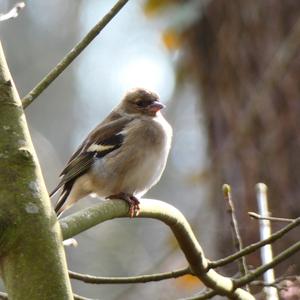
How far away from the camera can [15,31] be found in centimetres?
1898

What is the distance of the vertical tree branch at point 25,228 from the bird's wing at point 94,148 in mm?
2237

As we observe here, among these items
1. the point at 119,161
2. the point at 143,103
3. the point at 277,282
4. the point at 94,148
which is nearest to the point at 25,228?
the point at 277,282

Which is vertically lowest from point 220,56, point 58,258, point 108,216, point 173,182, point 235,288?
point 173,182

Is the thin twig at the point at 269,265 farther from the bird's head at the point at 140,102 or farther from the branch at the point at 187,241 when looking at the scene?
the bird's head at the point at 140,102

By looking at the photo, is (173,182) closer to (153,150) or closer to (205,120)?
(205,120)

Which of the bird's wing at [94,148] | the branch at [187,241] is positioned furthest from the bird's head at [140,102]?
the branch at [187,241]

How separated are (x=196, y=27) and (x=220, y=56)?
36 cm

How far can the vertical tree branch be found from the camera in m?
2.13

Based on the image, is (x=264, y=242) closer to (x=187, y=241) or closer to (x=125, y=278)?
(x=187, y=241)

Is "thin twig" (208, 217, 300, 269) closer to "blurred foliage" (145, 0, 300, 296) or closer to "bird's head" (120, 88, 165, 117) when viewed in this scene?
"bird's head" (120, 88, 165, 117)

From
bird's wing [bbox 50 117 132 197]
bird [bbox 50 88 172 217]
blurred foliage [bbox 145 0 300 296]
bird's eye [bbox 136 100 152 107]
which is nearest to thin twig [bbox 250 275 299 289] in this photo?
bird [bbox 50 88 172 217]

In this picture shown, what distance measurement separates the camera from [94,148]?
472 centimetres

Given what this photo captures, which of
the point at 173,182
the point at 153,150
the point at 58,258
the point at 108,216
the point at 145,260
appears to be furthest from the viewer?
the point at 173,182

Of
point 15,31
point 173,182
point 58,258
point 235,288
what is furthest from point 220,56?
point 15,31
